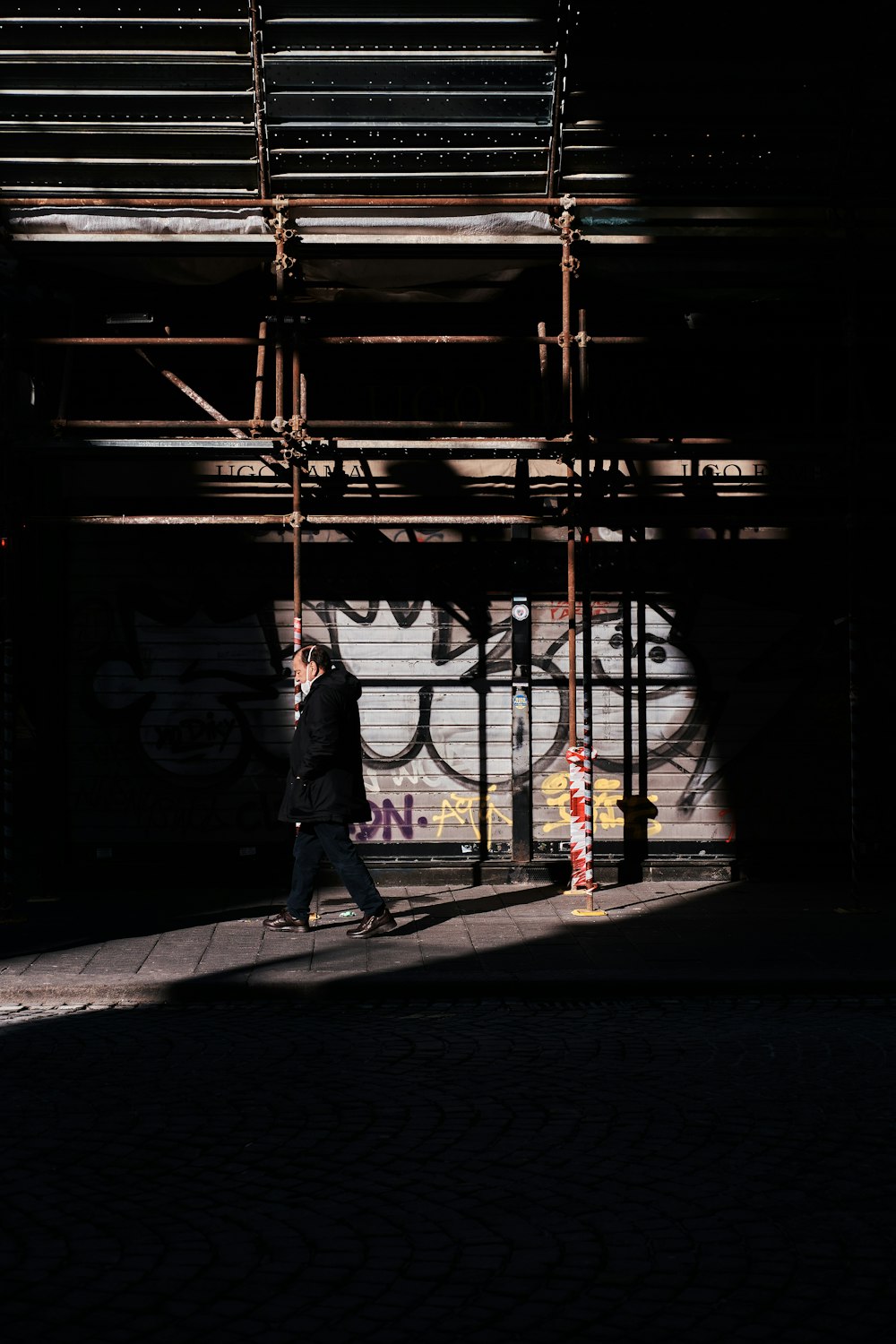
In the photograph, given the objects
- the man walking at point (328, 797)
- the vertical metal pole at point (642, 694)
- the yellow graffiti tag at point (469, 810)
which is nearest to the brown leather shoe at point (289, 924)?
the man walking at point (328, 797)

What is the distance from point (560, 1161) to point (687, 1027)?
2270 millimetres

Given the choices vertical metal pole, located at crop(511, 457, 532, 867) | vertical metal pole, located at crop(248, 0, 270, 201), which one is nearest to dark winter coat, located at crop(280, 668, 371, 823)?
vertical metal pole, located at crop(511, 457, 532, 867)

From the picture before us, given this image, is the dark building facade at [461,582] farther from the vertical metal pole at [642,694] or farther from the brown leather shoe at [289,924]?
the brown leather shoe at [289,924]

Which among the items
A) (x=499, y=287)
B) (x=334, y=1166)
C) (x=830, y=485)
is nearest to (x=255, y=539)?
(x=499, y=287)

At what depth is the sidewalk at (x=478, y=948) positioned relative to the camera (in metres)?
8.18

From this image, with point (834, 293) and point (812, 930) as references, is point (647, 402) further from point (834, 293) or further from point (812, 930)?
point (812, 930)

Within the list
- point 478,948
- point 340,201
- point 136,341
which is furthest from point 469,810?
point 340,201

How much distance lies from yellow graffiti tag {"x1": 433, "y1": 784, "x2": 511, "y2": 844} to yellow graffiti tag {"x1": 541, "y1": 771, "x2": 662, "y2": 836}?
44cm

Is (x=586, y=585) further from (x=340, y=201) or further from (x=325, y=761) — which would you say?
(x=340, y=201)

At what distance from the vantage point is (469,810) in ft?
38.7

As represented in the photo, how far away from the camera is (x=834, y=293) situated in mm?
11109

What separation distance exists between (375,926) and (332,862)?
52cm

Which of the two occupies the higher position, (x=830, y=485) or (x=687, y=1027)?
(x=830, y=485)

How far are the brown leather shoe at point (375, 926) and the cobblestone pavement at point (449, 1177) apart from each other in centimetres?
186
